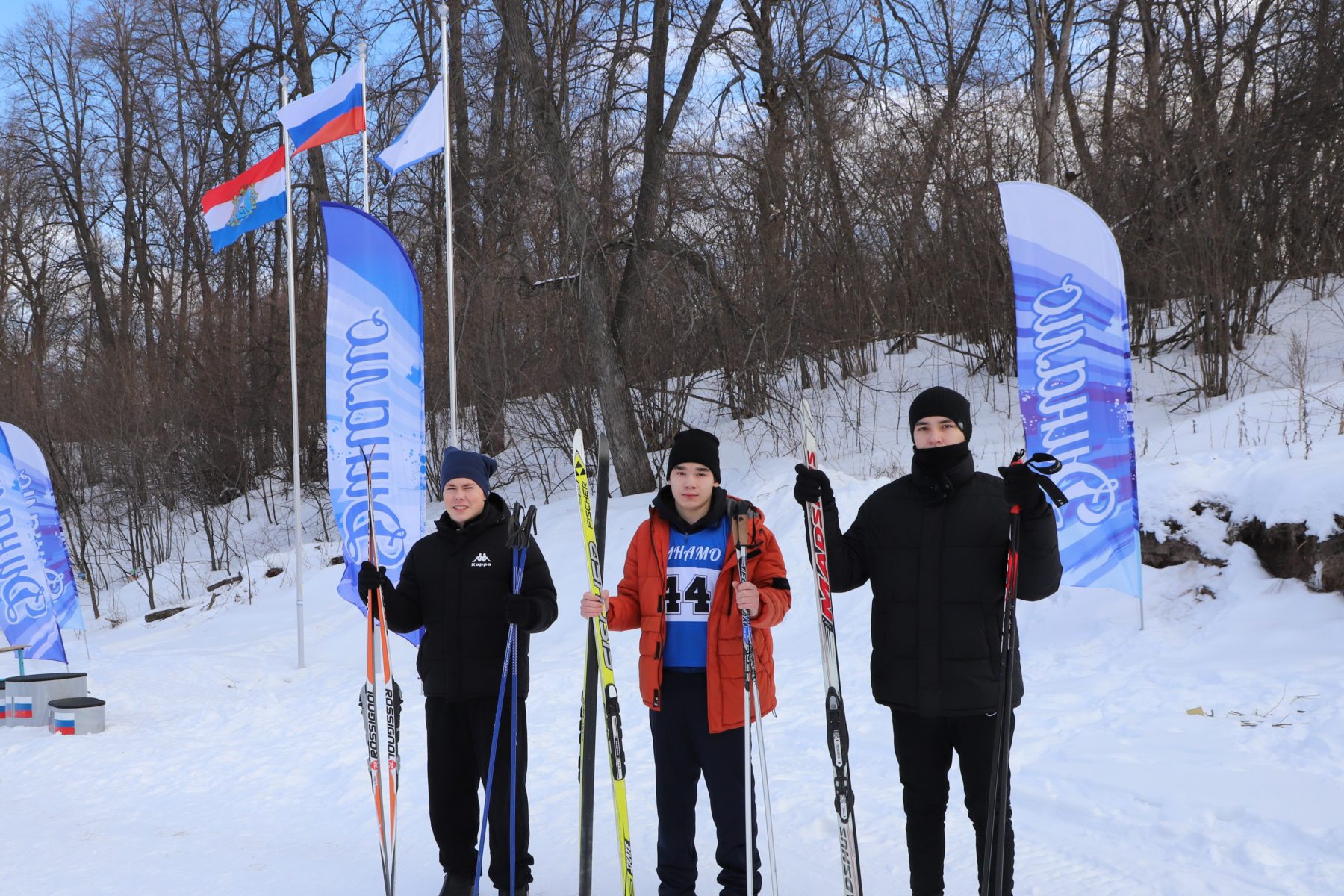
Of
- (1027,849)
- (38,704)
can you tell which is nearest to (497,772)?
(1027,849)

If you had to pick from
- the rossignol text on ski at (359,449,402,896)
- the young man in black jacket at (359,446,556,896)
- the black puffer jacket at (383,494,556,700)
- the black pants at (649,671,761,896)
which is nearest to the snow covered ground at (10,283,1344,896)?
the rossignol text on ski at (359,449,402,896)

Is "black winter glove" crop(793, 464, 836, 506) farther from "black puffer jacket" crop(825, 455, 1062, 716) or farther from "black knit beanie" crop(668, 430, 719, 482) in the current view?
"black knit beanie" crop(668, 430, 719, 482)

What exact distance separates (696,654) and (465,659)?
2.73 ft

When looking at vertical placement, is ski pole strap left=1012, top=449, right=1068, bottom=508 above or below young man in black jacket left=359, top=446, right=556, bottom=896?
above

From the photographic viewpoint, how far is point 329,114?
8.73 meters

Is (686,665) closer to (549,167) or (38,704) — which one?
(38,704)

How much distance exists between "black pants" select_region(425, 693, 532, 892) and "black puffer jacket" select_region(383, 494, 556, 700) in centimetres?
9

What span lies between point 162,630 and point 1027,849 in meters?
12.0

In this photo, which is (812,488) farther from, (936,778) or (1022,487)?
(936,778)

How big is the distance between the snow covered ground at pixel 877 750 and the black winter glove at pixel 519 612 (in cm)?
112

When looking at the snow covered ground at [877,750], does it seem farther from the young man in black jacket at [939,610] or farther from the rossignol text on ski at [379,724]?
the young man in black jacket at [939,610]

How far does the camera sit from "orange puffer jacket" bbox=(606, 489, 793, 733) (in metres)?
3.01

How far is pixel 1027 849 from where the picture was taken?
3.83m

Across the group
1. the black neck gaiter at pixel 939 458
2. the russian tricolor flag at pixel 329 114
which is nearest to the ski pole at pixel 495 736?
the black neck gaiter at pixel 939 458
